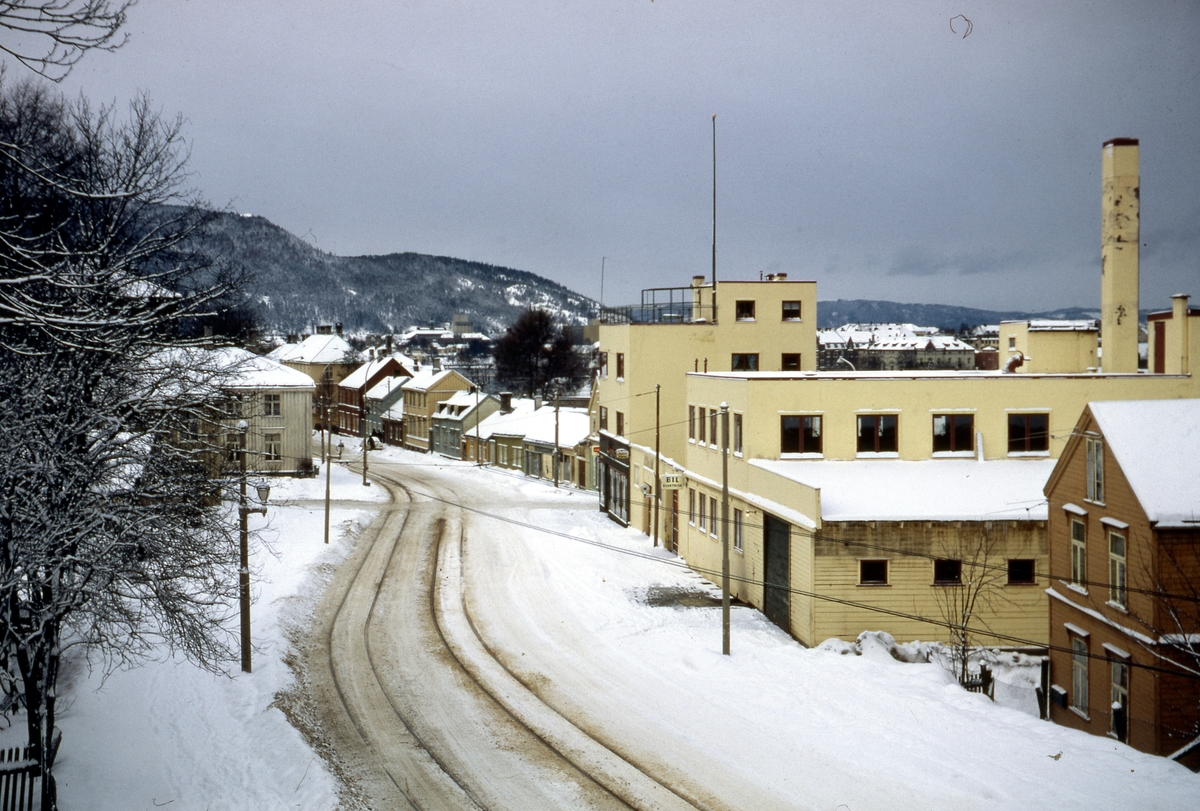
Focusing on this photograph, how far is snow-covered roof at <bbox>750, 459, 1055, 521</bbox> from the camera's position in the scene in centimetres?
2472

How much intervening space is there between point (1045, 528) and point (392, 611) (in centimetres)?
1792

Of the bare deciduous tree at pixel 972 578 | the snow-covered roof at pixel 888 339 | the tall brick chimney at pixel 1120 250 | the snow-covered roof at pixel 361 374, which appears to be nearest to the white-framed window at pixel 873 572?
the bare deciduous tree at pixel 972 578

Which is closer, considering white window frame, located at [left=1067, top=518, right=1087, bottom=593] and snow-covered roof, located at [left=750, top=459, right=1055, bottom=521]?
white window frame, located at [left=1067, top=518, right=1087, bottom=593]

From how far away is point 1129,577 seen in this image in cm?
1875

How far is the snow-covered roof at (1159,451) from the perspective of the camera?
18.0m

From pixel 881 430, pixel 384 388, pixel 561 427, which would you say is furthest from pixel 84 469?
pixel 384 388

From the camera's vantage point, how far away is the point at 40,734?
12555 millimetres

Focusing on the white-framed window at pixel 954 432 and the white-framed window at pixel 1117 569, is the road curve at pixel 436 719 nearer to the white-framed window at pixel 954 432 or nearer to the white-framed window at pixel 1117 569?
the white-framed window at pixel 1117 569

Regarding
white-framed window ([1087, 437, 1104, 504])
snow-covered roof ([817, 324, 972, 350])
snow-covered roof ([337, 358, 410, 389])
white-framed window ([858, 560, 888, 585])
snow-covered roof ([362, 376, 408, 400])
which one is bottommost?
white-framed window ([858, 560, 888, 585])

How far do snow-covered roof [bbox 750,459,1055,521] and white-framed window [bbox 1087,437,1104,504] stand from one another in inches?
159

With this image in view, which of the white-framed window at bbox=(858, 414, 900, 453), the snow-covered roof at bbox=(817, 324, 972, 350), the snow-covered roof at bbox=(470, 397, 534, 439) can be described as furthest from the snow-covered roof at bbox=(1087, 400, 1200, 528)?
the snow-covered roof at bbox=(817, 324, 972, 350)

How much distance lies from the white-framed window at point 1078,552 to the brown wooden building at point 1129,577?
0.09ft

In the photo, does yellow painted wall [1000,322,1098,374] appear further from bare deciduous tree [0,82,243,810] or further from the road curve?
bare deciduous tree [0,82,243,810]

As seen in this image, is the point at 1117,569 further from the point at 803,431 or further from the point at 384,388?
the point at 384,388
